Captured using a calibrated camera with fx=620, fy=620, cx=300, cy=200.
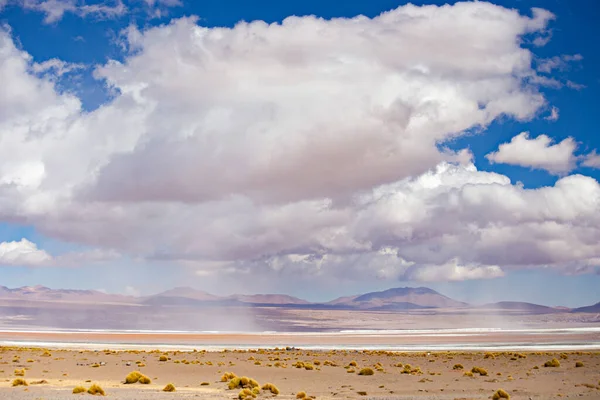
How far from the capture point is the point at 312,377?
36625 mm

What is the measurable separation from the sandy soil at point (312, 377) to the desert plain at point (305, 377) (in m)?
0.05

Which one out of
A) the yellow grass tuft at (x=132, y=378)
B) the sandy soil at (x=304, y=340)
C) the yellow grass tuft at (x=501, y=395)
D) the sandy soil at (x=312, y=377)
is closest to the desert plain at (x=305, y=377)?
the sandy soil at (x=312, y=377)

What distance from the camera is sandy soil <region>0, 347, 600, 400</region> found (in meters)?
28.5

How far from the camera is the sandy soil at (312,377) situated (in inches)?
1123

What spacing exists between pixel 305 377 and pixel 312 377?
1.37 feet

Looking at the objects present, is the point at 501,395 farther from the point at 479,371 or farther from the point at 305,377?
the point at 305,377

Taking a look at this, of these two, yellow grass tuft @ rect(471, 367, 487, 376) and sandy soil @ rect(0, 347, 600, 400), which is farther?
yellow grass tuft @ rect(471, 367, 487, 376)

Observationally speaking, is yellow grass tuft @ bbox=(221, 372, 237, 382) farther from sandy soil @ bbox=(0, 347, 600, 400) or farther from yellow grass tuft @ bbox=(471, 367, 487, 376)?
yellow grass tuft @ bbox=(471, 367, 487, 376)

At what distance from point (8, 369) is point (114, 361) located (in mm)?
8253

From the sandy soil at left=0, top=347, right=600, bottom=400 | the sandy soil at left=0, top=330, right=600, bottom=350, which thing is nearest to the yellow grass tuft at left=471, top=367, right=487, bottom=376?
the sandy soil at left=0, top=347, right=600, bottom=400

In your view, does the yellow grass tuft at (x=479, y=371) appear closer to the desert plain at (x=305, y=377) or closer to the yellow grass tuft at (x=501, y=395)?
the desert plain at (x=305, y=377)

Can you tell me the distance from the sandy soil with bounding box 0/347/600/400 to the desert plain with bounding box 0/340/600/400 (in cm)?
5

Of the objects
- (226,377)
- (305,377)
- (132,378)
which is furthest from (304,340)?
(132,378)

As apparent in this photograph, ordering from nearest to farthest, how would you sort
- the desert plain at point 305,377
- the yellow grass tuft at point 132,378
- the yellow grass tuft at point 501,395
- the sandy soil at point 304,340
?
the yellow grass tuft at point 501,395, the desert plain at point 305,377, the yellow grass tuft at point 132,378, the sandy soil at point 304,340
